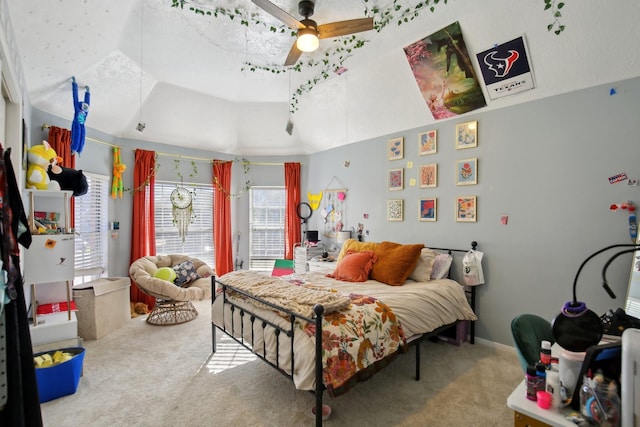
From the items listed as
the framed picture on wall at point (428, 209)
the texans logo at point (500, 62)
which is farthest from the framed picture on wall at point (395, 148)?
the texans logo at point (500, 62)

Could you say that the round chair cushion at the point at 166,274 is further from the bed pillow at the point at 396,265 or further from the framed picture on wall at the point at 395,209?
the framed picture on wall at the point at 395,209

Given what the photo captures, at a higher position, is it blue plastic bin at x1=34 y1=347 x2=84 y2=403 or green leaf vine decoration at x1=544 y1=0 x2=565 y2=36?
green leaf vine decoration at x1=544 y1=0 x2=565 y2=36

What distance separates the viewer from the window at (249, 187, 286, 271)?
5.97m

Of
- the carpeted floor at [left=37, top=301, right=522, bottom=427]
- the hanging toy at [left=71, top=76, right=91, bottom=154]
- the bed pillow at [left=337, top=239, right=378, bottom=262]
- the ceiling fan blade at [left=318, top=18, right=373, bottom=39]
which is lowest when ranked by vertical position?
the carpeted floor at [left=37, top=301, right=522, bottom=427]

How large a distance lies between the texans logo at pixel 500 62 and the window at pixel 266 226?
12.8 ft

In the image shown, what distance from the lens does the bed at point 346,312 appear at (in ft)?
6.45

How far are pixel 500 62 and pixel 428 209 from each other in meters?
1.70

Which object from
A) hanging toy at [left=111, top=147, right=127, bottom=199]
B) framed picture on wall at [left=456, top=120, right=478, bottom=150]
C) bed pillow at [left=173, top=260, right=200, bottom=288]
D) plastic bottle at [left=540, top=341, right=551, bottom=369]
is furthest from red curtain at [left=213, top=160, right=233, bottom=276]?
plastic bottle at [left=540, top=341, right=551, bottom=369]

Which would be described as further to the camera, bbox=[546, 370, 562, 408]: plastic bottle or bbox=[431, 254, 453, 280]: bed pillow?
bbox=[431, 254, 453, 280]: bed pillow

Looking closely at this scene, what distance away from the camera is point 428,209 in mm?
3887

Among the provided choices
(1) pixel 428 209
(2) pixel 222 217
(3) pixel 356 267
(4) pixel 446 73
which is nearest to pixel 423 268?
(3) pixel 356 267

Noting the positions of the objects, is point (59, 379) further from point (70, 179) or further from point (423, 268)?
point (423, 268)

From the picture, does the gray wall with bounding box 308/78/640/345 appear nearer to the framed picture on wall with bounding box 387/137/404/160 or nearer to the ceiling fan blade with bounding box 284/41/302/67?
the framed picture on wall with bounding box 387/137/404/160

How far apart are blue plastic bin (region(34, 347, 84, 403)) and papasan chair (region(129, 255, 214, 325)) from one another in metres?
1.42
